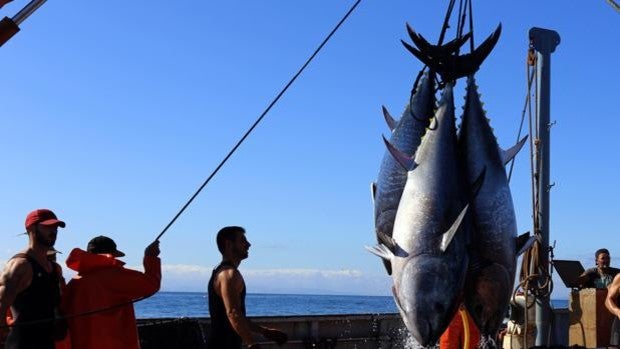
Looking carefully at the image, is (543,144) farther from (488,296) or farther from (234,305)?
(234,305)

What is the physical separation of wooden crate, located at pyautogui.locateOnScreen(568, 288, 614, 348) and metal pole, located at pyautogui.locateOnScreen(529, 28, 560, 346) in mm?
1126

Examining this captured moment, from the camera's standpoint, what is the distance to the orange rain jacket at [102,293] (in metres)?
4.07

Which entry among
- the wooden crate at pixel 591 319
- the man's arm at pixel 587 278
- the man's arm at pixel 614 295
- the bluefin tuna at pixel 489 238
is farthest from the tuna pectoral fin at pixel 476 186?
the man's arm at pixel 587 278

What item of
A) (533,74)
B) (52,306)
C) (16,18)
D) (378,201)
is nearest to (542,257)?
(533,74)

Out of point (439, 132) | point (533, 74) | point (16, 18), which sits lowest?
point (439, 132)

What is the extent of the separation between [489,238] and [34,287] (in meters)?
2.10

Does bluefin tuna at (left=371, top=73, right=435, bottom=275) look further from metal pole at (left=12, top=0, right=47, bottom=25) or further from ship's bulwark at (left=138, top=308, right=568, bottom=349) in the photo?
ship's bulwark at (left=138, top=308, right=568, bottom=349)

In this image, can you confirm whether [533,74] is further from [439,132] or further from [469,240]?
[469,240]

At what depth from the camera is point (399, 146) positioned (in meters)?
4.02

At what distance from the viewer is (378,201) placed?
3.82 meters

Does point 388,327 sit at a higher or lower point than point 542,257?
lower

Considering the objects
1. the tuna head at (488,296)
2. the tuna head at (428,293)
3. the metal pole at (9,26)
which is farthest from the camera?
the tuna head at (488,296)

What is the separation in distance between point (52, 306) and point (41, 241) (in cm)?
32

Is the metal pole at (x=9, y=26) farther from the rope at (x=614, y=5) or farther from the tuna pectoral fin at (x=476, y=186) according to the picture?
the rope at (x=614, y=5)
